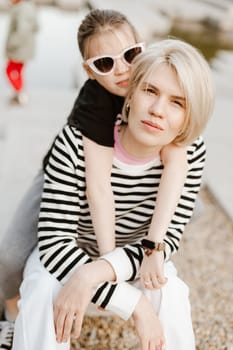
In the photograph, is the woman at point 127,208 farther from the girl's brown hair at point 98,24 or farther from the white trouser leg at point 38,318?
the girl's brown hair at point 98,24

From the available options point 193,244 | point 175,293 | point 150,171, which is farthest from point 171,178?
point 193,244

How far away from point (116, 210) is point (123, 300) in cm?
38

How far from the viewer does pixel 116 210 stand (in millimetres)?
2070

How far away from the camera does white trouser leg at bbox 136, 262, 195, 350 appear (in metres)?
1.88

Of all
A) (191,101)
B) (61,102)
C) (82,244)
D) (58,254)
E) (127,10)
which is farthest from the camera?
(127,10)

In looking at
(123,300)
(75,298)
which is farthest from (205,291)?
(75,298)

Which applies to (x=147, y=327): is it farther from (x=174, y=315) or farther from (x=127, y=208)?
(x=127, y=208)

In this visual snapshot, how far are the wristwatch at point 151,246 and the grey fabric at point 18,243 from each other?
47 centimetres

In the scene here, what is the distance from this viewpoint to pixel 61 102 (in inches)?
220

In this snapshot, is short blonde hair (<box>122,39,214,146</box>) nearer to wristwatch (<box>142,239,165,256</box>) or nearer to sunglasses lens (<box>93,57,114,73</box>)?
sunglasses lens (<box>93,57,114,73</box>)

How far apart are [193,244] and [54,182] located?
5.22 ft

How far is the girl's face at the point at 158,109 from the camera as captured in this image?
1773 mm

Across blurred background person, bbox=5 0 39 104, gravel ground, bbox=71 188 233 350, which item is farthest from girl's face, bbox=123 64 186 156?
blurred background person, bbox=5 0 39 104

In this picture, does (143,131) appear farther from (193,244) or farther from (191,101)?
Answer: (193,244)
